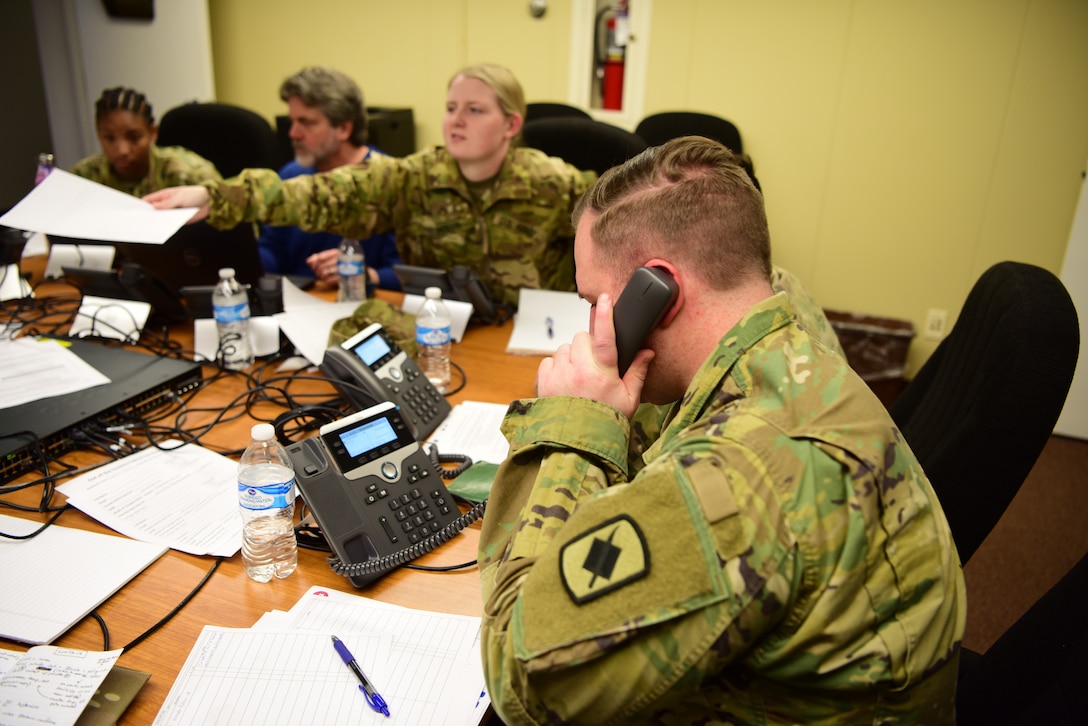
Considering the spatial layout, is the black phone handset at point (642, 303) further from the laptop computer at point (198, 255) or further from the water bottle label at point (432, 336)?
the laptop computer at point (198, 255)

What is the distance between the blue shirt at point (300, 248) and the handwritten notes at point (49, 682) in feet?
6.02

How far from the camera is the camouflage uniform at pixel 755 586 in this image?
619mm

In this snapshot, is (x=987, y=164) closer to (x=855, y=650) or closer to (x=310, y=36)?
(x=855, y=650)

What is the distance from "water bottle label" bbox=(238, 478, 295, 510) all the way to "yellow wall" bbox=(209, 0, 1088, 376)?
9.60 feet

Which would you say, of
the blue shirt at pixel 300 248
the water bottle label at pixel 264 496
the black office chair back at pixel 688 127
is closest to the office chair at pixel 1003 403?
the water bottle label at pixel 264 496

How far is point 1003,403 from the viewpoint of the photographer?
3.23 ft

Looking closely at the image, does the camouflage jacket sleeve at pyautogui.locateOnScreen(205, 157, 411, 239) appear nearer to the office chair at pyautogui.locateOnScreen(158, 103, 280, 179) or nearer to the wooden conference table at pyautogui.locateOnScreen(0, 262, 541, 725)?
the wooden conference table at pyautogui.locateOnScreen(0, 262, 541, 725)

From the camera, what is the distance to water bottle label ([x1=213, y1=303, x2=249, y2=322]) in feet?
5.32

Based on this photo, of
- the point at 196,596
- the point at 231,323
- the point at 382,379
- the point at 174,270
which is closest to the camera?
the point at 196,596

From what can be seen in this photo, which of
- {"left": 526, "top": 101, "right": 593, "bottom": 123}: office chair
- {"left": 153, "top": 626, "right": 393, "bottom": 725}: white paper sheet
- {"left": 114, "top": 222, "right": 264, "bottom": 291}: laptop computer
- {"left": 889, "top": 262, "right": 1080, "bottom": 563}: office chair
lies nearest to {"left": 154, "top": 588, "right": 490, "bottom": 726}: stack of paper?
{"left": 153, "top": 626, "right": 393, "bottom": 725}: white paper sheet

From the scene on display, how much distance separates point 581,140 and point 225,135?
5.20 ft

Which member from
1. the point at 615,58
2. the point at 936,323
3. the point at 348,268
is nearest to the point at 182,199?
the point at 348,268

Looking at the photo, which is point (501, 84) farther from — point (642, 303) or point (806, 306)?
point (642, 303)

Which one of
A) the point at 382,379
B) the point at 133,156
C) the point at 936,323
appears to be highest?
the point at 133,156
